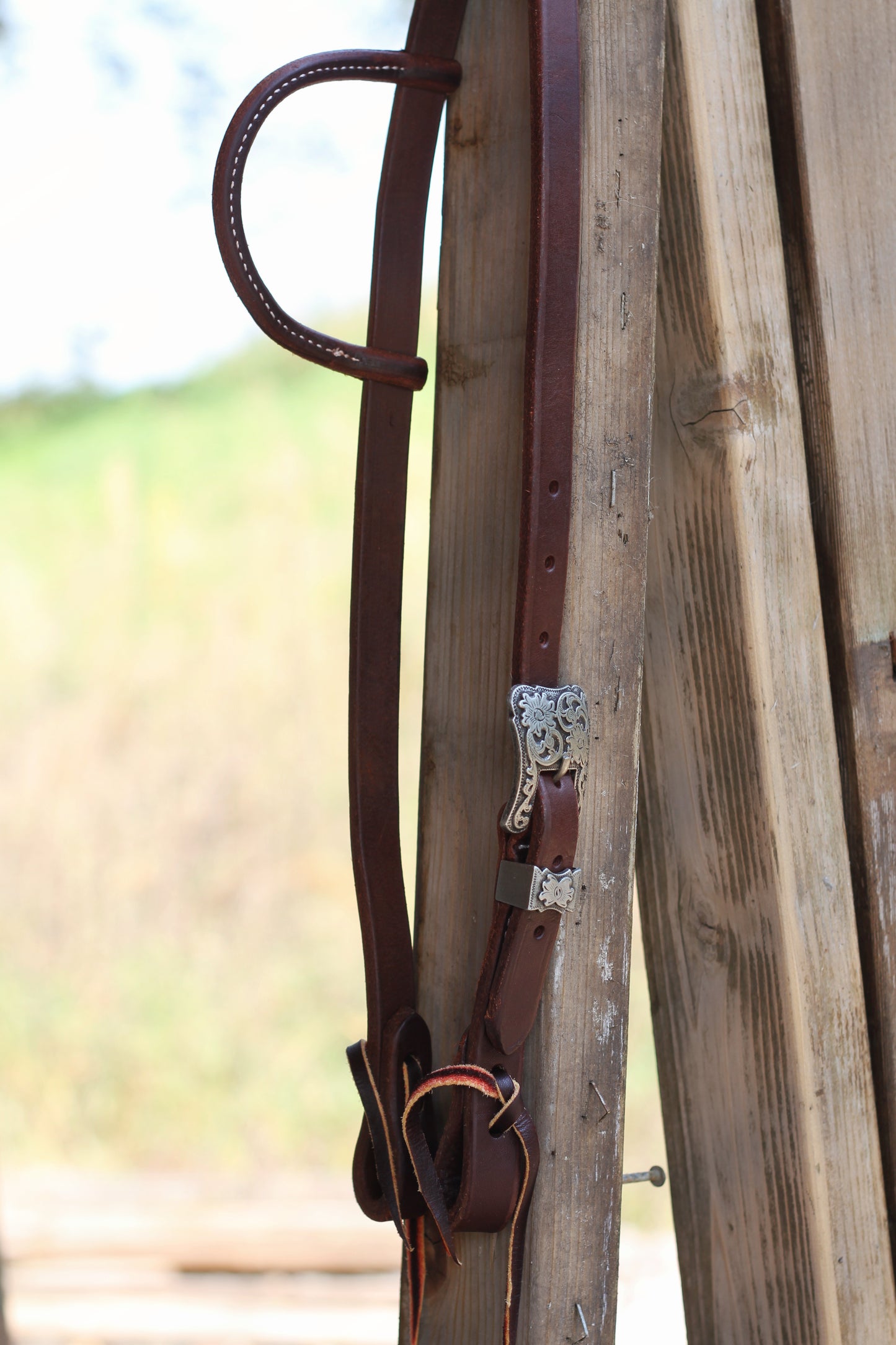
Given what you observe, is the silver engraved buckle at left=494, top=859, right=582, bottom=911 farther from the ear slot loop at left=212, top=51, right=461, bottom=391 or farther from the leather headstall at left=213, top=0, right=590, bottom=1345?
the ear slot loop at left=212, top=51, right=461, bottom=391

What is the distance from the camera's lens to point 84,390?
7.25 metres

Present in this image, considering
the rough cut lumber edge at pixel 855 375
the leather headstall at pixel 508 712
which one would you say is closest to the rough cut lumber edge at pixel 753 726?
the rough cut lumber edge at pixel 855 375

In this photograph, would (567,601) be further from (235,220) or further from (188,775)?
(188,775)

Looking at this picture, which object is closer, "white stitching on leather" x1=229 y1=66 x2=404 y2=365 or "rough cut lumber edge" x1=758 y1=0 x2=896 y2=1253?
"white stitching on leather" x1=229 y1=66 x2=404 y2=365

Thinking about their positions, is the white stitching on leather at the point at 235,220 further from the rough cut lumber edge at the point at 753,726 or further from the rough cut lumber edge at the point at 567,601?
the rough cut lumber edge at the point at 753,726

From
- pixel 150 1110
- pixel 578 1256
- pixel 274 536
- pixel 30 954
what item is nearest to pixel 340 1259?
pixel 150 1110

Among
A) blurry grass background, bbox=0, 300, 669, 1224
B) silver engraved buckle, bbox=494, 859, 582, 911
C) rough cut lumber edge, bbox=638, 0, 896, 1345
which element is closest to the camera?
silver engraved buckle, bbox=494, 859, 582, 911

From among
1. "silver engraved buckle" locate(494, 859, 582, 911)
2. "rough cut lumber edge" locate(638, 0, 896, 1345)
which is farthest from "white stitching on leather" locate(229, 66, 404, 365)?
"silver engraved buckle" locate(494, 859, 582, 911)

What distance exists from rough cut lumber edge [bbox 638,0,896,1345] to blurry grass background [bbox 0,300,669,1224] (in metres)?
2.37

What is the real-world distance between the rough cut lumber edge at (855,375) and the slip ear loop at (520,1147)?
1.04 ft

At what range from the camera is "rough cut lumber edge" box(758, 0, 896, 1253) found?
2.64 ft

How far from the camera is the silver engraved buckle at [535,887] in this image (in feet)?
2.09

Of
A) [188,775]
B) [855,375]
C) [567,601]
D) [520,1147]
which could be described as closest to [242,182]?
[567,601]

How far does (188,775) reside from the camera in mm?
5605
